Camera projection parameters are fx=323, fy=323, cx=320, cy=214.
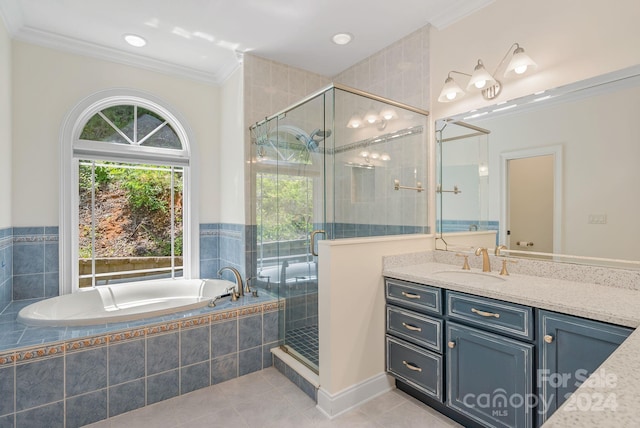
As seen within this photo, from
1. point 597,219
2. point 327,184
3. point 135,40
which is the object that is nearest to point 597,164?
point 597,219

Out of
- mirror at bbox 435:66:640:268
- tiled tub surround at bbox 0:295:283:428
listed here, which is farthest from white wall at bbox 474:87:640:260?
tiled tub surround at bbox 0:295:283:428

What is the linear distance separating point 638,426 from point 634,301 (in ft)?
4.01

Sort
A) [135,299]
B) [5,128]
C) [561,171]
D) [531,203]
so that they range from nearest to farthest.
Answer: [561,171]
[531,203]
[5,128]
[135,299]

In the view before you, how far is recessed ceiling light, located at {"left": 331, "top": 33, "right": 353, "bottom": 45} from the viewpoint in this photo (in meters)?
2.71

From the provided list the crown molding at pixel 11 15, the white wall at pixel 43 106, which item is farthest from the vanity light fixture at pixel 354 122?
the crown molding at pixel 11 15

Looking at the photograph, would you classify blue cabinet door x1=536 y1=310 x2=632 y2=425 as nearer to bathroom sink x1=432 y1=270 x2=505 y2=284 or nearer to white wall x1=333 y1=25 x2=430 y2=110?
bathroom sink x1=432 y1=270 x2=505 y2=284

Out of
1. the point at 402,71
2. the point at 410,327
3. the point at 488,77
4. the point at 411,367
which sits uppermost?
the point at 402,71

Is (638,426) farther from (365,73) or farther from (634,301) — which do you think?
(365,73)

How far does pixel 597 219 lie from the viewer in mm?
1726

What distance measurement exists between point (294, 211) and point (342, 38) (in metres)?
1.55

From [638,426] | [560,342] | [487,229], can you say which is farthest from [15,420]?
[487,229]

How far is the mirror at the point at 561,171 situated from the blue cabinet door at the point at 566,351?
1.96 feet

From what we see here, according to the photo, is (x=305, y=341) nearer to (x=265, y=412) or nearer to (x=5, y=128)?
(x=265, y=412)

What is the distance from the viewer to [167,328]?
6.98 ft
